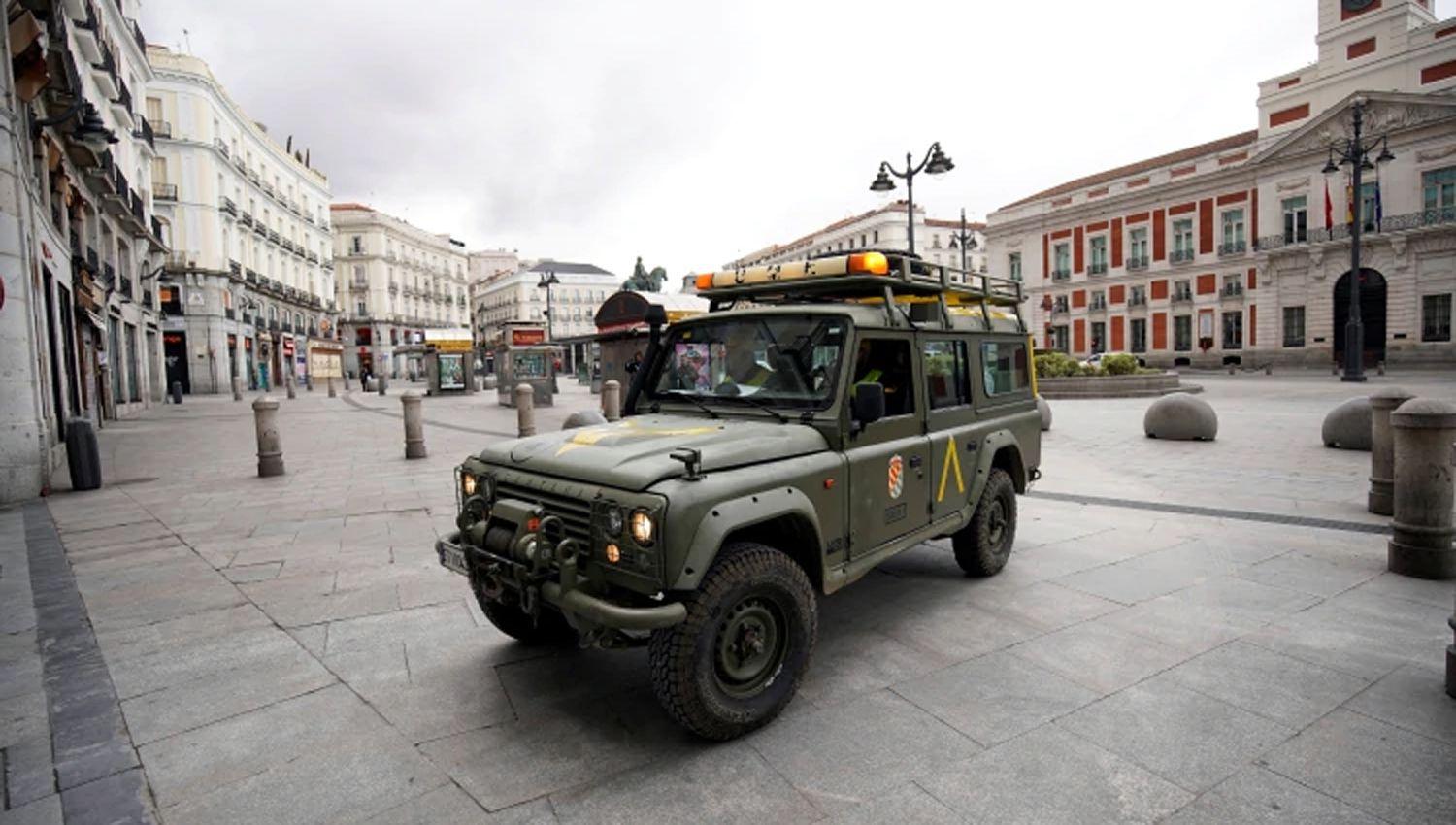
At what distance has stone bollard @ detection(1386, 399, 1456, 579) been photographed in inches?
196

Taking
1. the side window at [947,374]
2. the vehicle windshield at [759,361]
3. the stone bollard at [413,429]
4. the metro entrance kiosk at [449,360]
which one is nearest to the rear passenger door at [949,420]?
the side window at [947,374]

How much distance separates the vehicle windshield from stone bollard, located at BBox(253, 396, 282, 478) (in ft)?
28.8

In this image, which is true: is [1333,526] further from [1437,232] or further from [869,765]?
[1437,232]

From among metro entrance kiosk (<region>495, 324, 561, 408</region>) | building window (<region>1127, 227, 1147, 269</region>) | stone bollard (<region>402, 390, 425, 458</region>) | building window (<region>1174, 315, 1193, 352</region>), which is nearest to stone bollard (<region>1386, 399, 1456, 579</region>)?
stone bollard (<region>402, 390, 425, 458</region>)

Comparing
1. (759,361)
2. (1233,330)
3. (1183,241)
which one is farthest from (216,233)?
(1233,330)

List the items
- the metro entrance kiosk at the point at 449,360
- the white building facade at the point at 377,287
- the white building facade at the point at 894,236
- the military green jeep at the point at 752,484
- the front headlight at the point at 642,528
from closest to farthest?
the front headlight at the point at 642,528
the military green jeep at the point at 752,484
the metro entrance kiosk at the point at 449,360
the white building facade at the point at 377,287
the white building facade at the point at 894,236

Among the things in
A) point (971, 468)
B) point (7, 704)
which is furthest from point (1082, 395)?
point (7, 704)

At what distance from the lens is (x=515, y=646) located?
14.2 feet

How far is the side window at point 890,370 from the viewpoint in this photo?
13.8 feet

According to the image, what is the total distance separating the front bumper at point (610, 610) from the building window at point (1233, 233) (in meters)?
51.7

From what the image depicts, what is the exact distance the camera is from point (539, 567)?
3215 millimetres

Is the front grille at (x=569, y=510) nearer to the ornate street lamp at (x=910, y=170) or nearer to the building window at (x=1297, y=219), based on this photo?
the ornate street lamp at (x=910, y=170)

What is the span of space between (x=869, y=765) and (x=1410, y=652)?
128 inches

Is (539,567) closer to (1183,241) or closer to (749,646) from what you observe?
(749,646)
